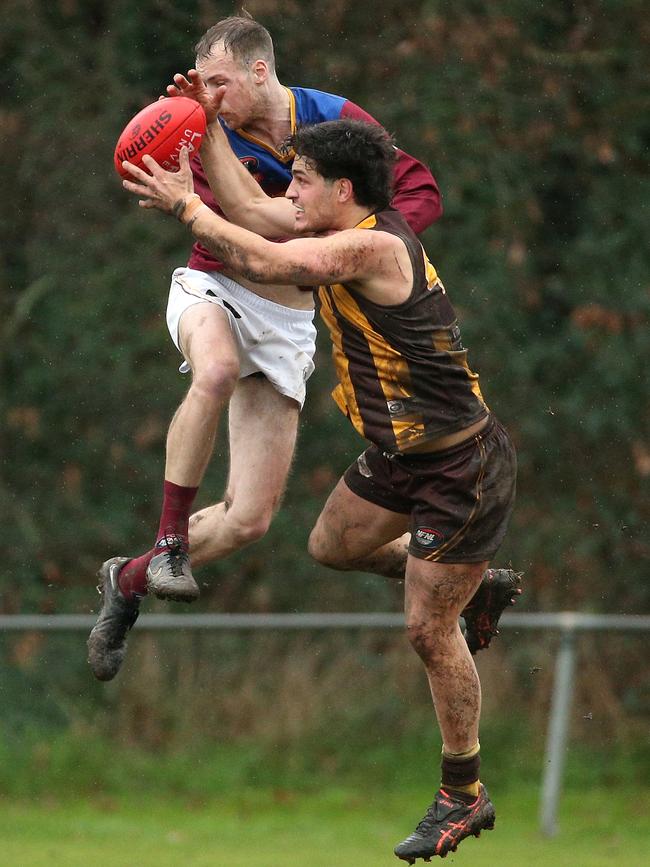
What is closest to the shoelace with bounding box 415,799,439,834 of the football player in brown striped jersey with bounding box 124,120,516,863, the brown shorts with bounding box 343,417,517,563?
the football player in brown striped jersey with bounding box 124,120,516,863

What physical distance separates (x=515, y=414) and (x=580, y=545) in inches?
39.4

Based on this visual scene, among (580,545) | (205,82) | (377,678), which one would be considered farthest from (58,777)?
(205,82)

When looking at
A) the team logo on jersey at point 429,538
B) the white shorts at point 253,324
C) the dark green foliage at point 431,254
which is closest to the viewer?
the team logo on jersey at point 429,538

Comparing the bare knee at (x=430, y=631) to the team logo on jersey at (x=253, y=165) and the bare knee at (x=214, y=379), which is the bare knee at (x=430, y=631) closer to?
the bare knee at (x=214, y=379)

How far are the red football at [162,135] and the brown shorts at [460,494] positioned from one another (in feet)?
3.98

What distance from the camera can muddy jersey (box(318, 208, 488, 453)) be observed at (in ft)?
17.2

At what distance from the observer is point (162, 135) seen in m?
5.11

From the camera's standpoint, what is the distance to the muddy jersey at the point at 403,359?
5.25m

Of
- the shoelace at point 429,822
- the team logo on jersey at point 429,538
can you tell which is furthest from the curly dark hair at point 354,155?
the shoelace at point 429,822

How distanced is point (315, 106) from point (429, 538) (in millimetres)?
1657

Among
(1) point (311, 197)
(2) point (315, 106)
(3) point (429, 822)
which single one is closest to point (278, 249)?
(1) point (311, 197)

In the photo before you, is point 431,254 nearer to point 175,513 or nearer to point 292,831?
point 292,831

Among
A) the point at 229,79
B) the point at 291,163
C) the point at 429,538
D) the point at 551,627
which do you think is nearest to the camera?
the point at 429,538

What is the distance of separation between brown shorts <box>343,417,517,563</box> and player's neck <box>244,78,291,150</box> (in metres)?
1.19
